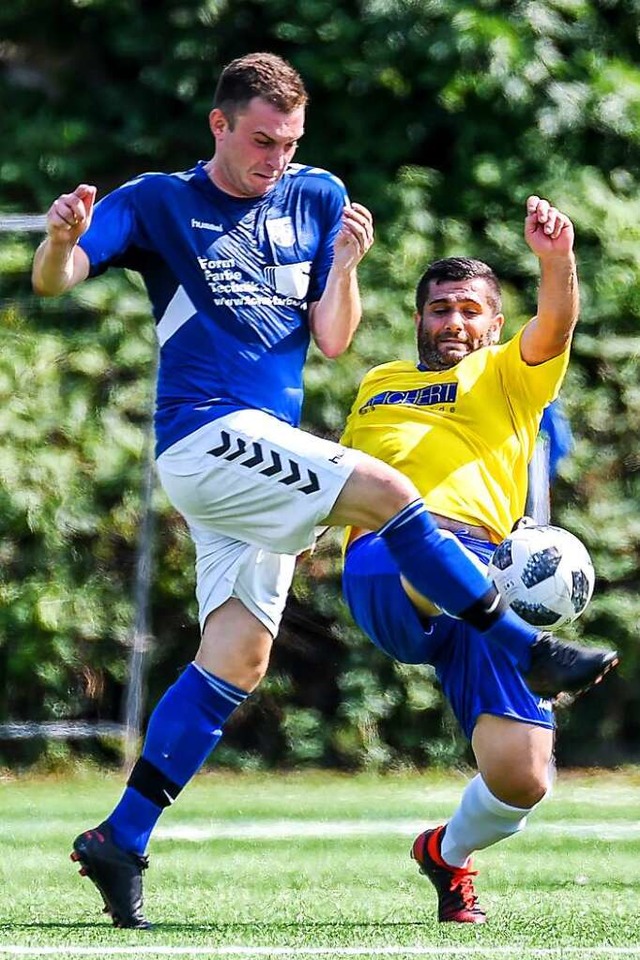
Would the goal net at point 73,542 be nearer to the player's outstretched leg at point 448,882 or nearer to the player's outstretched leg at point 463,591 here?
the player's outstretched leg at point 448,882

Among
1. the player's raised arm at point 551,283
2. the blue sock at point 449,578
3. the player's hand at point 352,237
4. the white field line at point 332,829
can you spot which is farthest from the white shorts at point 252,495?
the white field line at point 332,829

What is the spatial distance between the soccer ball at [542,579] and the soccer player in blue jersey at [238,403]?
0.15 m

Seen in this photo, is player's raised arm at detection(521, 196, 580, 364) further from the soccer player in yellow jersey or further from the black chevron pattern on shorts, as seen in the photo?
the black chevron pattern on shorts

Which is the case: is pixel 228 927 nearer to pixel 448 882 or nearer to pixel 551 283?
pixel 448 882

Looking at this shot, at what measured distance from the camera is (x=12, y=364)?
27.6 ft

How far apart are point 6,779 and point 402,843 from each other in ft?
9.07

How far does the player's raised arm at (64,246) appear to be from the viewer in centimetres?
421

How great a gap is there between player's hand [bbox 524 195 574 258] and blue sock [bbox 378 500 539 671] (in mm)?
788

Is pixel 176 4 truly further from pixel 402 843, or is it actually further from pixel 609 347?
pixel 402 843

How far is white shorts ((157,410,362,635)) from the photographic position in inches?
166

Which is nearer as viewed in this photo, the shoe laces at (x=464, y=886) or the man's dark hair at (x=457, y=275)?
the shoe laces at (x=464, y=886)

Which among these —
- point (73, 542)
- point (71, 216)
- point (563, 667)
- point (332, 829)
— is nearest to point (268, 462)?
point (71, 216)

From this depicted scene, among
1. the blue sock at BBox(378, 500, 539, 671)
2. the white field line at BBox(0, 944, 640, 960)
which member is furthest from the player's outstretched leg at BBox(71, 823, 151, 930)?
the blue sock at BBox(378, 500, 539, 671)

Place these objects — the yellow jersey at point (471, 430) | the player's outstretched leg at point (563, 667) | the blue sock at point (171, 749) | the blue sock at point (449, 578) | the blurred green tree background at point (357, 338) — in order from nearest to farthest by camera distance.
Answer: the player's outstretched leg at point (563, 667)
the blue sock at point (449, 578)
the blue sock at point (171, 749)
the yellow jersey at point (471, 430)
the blurred green tree background at point (357, 338)
